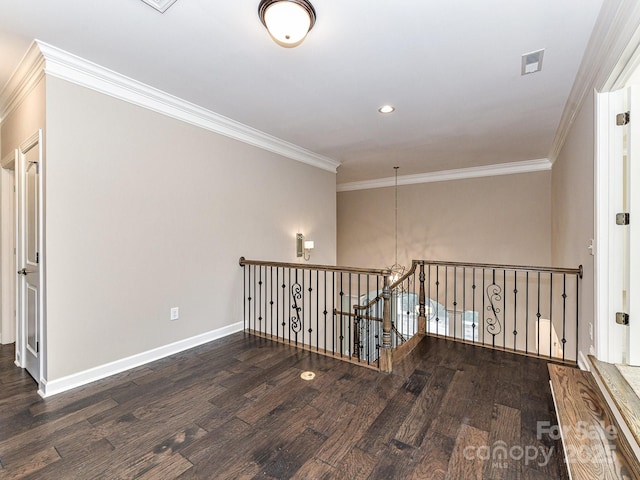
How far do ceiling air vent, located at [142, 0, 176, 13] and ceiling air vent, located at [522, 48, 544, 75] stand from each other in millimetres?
2609

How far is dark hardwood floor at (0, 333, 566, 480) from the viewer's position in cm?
172

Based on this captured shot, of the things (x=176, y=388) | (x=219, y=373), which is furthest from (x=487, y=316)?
(x=176, y=388)

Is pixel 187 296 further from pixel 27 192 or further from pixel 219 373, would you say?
pixel 27 192

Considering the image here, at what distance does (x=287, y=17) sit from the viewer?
6.06 ft

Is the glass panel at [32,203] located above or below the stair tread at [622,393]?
above

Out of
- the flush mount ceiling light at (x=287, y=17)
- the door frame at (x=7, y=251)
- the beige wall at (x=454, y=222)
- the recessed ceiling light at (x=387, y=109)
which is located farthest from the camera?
the beige wall at (x=454, y=222)

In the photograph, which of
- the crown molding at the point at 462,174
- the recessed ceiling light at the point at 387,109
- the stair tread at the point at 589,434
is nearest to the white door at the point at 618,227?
the stair tread at the point at 589,434

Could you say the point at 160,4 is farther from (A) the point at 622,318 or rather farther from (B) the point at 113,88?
(A) the point at 622,318

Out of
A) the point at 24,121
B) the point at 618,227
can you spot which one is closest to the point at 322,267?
the point at 618,227

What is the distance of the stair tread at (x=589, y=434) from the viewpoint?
1.50 metres

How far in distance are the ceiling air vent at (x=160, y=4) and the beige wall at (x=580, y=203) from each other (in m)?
3.26

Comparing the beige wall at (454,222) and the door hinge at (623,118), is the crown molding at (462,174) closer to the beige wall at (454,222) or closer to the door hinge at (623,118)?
the beige wall at (454,222)

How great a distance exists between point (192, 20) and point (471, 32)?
1.94 metres

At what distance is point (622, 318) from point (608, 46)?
1.92m
